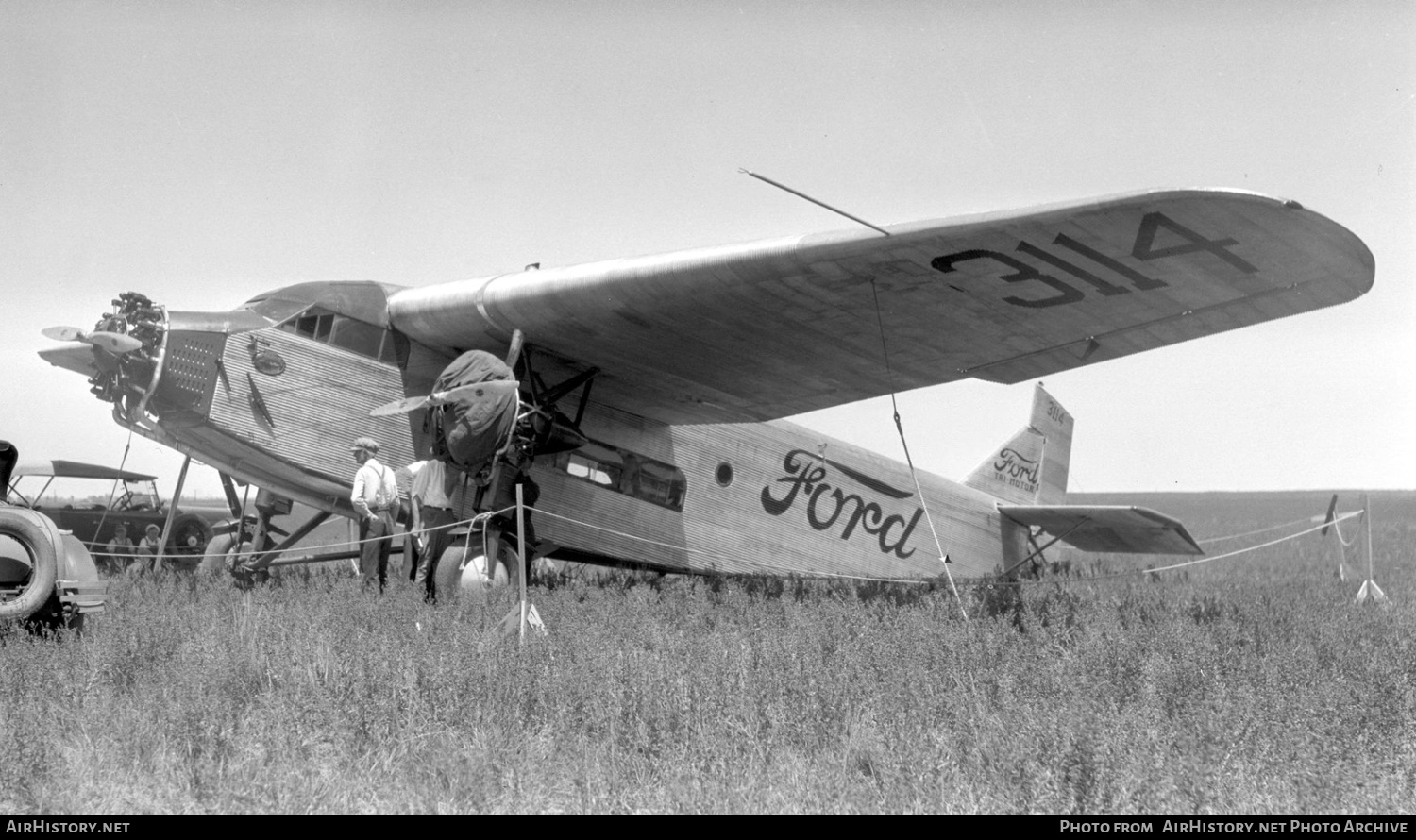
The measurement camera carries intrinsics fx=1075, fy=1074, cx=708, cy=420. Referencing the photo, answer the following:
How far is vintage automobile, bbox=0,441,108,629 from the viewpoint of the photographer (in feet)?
17.3

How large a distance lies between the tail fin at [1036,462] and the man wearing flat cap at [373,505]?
8072mm

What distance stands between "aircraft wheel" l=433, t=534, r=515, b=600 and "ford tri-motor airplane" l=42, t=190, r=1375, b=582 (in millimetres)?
73

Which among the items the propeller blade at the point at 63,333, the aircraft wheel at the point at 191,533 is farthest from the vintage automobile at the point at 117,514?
the propeller blade at the point at 63,333

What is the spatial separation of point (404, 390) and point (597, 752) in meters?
6.39

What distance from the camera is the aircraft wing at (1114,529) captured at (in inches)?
427

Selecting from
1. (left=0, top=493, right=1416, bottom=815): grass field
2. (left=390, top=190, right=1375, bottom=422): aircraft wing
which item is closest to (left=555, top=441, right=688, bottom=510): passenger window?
(left=390, top=190, right=1375, bottom=422): aircraft wing

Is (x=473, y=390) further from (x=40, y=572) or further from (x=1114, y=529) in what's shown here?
(x=1114, y=529)

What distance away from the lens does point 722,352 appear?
9172mm

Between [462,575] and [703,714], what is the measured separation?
4509 mm

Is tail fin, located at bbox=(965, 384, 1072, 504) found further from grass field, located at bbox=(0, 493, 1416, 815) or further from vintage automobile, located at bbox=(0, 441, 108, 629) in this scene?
vintage automobile, located at bbox=(0, 441, 108, 629)

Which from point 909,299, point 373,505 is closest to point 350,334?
point 373,505
